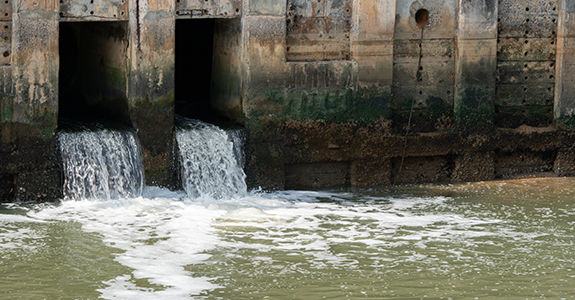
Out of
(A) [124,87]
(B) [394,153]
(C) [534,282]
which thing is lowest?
(C) [534,282]

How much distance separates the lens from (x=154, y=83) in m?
9.41

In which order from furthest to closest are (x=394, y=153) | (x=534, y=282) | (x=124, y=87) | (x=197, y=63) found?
1. (x=197, y=63)
2. (x=394, y=153)
3. (x=124, y=87)
4. (x=534, y=282)

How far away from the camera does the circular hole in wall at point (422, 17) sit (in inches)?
410

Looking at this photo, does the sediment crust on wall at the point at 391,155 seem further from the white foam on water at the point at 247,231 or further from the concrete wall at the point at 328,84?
the white foam on water at the point at 247,231

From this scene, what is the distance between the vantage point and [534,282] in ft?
22.0

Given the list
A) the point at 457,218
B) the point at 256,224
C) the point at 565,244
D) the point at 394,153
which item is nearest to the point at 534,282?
the point at 565,244

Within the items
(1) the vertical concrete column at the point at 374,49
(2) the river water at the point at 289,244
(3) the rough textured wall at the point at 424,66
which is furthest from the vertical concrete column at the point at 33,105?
(3) the rough textured wall at the point at 424,66

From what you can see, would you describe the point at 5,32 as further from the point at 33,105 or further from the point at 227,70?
the point at 227,70

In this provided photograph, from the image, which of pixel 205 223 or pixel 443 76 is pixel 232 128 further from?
pixel 443 76

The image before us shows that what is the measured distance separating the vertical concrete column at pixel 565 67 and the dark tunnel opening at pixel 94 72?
18.3ft

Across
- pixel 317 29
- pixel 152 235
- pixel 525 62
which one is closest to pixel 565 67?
pixel 525 62

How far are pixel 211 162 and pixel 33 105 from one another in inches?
84.1

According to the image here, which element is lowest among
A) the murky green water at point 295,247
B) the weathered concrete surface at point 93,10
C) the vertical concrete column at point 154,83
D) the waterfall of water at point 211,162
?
the murky green water at point 295,247

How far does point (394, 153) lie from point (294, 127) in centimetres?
139
